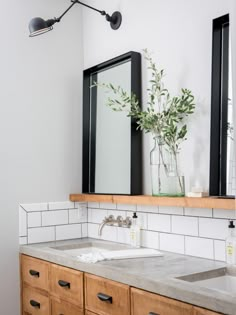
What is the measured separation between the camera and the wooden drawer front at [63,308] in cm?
219

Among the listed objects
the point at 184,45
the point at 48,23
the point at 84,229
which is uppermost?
the point at 48,23

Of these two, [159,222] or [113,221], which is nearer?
[159,222]

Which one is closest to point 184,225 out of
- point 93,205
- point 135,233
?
point 135,233

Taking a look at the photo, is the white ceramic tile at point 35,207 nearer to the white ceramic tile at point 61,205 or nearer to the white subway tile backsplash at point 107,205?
the white ceramic tile at point 61,205

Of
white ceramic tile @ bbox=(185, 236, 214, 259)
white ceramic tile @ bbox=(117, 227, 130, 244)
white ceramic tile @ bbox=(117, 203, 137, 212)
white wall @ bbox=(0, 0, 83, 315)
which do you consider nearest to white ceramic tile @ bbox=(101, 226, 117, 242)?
white ceramic tile @ bbox=(117, 227, 130, 244)

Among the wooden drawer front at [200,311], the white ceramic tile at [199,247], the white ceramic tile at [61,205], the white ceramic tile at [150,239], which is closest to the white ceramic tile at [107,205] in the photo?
the white ceramic tile at [61,205]

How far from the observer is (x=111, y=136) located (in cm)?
280

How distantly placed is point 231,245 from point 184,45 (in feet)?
3.61

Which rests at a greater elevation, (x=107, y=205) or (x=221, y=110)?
(x=221, y=110)

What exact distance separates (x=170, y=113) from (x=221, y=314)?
3.80ft

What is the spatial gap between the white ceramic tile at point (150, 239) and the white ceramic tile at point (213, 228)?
0.36 meters

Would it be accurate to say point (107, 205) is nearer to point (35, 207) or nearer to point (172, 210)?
point (35, 207)

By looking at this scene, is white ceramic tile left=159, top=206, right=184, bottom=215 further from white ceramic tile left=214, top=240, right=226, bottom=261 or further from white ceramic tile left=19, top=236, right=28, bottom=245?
white ceramic tile left=19, top=236, right=28, bottom=245

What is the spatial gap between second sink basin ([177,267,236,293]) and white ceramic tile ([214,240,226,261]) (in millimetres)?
130
